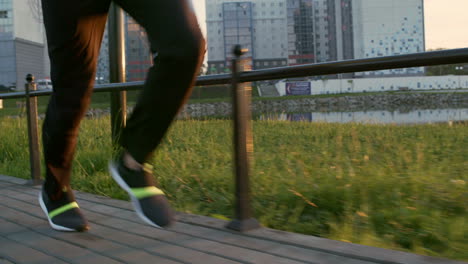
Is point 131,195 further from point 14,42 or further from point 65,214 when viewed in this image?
point 14,42

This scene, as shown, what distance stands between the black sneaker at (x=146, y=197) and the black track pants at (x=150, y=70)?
0.07m

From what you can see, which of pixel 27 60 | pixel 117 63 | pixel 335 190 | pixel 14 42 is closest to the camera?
pixel 335 190

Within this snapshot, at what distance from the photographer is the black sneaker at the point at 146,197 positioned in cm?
164

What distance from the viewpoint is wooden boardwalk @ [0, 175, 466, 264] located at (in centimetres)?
169

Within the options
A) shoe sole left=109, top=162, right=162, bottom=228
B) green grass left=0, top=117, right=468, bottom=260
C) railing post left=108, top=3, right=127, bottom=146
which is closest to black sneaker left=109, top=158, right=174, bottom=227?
shoe sole left=109, top=162, right=162, bottom=228

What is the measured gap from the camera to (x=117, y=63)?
503cm

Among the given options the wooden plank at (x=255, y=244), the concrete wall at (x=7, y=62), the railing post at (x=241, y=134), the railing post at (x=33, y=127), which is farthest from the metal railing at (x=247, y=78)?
the concrete wall at (x=7, y=62)

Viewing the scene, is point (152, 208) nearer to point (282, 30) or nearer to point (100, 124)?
point (100, 124)

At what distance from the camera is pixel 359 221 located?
233cm

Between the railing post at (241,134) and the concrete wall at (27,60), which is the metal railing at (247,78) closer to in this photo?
the railing post at (241,134)

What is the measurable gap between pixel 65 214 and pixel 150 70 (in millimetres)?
876

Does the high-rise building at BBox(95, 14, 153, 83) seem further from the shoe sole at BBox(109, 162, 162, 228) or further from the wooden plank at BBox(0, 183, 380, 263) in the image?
the wooden plank at BBox(0, 183, 380, 263)

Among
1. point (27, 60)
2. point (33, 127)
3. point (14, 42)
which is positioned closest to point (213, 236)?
point (33, 127)

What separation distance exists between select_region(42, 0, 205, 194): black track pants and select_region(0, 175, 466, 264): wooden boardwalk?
15.4 inches
